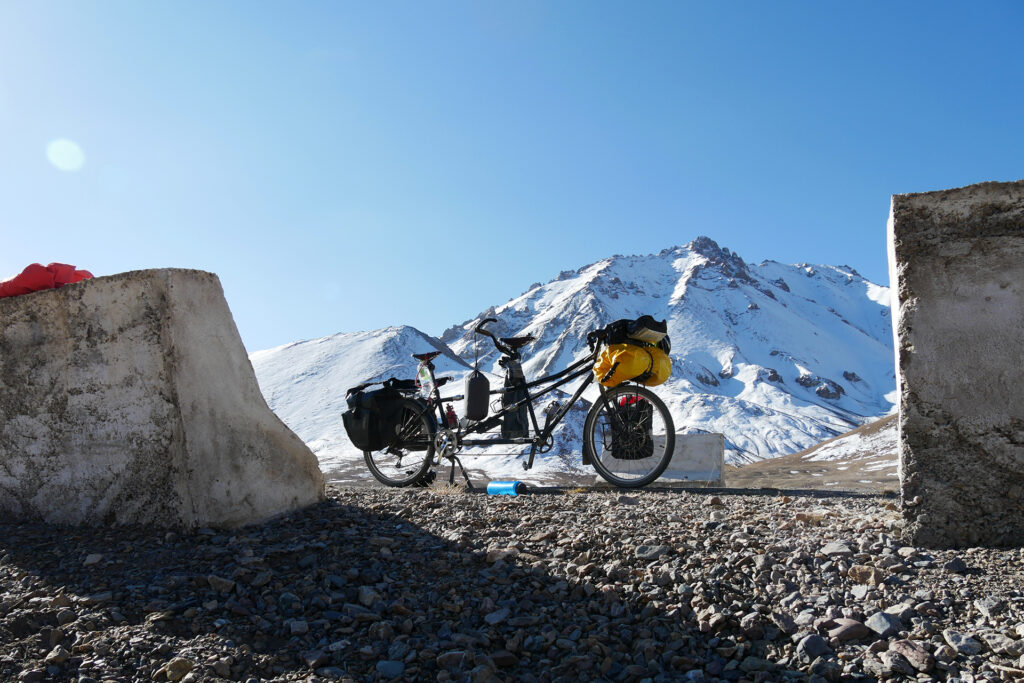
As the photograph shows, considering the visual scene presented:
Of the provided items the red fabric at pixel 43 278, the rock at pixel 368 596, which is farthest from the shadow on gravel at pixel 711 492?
the red fabric at pixel 43 278

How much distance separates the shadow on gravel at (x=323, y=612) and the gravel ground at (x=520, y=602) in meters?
0.01

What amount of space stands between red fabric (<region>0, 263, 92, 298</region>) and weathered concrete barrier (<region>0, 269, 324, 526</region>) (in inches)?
3.9

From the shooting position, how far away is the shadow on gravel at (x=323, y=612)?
3238 mm

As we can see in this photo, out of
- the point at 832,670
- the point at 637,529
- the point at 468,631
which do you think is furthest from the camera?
the point at 637,529

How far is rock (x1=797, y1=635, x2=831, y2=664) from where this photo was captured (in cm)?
312

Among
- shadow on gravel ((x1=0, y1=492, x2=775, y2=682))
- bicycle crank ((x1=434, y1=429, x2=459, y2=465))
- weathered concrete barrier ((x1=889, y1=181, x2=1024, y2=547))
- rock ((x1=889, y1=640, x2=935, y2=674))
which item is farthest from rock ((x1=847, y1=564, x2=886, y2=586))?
bicycle crank ((x1=434, y1=429, x2=459, y2=465))

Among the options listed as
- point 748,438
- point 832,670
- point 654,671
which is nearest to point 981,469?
point 832,670

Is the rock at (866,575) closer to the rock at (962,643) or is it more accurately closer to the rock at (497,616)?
the rock at (962,643)

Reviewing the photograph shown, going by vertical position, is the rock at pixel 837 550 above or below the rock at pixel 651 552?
above

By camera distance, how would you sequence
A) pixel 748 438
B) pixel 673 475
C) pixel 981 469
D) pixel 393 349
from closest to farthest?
pixel 981 469 → pixel 673 475 → pixel 393 349 → pixel 748 438

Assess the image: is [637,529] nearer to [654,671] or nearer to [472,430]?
[654,671]

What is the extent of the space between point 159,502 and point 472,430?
3.62 metres

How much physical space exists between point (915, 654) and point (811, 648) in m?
0.40

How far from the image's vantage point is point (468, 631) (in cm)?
354
